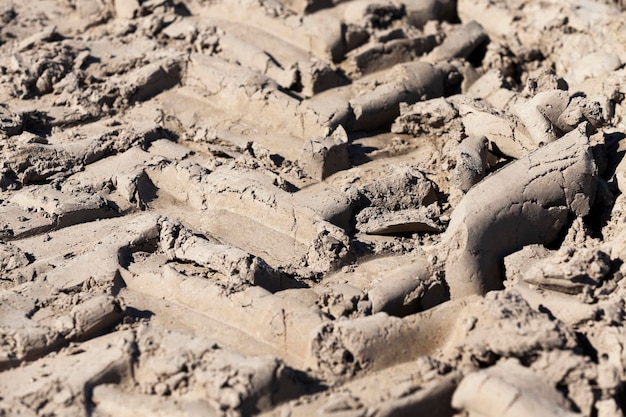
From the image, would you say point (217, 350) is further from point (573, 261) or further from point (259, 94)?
point (259, 94)

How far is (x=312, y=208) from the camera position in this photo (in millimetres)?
5371

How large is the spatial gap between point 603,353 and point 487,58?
3.34m

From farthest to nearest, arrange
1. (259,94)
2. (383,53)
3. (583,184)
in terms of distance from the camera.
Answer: (383,53)
(259,94)
(583,184)

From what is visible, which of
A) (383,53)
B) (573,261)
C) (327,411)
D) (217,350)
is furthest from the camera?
(383,53)

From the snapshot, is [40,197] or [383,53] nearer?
[40,197]

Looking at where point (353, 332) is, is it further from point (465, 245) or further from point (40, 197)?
point (40, 197)

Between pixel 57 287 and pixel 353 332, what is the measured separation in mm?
1639

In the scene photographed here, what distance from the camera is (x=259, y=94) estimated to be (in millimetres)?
6328

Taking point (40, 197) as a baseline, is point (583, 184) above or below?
above

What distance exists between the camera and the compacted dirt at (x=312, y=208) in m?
4.16

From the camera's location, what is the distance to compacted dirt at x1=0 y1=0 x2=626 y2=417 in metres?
4.16

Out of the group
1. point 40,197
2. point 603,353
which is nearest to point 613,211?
point 603,353

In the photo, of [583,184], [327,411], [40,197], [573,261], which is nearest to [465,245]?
[573,261]

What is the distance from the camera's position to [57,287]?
4820 mm
